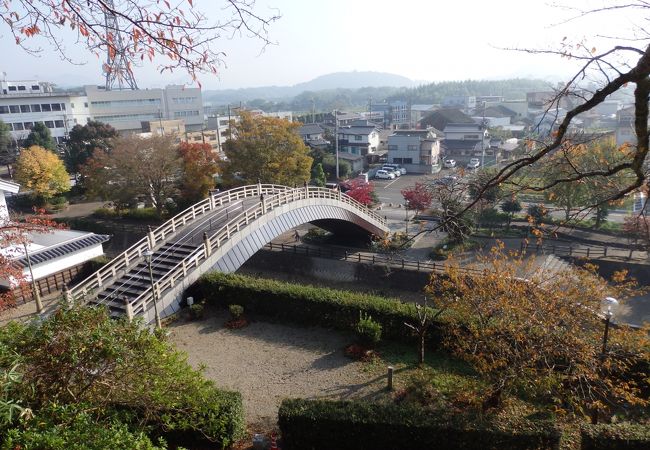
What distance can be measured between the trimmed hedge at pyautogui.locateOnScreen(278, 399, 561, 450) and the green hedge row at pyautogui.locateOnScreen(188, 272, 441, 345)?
4.92m

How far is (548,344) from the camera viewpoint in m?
8.84

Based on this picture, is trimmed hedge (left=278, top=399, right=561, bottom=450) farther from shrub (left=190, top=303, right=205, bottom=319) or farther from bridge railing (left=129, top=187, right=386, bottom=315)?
shrub (left=190, top=303, right=205, bottom=319)

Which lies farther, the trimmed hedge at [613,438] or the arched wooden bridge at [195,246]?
the arched wooden bridge at [195,246]

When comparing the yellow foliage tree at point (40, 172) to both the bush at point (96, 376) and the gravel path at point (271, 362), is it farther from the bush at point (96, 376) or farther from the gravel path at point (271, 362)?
the bush at point (96, 376)

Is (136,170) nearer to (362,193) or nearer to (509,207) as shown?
(362,193)

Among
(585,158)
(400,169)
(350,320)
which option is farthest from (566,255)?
(400,169)

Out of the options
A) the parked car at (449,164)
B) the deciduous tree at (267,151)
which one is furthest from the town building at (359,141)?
the deciduous tree at (267,151)

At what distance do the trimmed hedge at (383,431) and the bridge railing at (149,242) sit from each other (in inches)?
284

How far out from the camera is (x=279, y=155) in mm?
28938

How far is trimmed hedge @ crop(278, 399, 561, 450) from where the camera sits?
7.91m

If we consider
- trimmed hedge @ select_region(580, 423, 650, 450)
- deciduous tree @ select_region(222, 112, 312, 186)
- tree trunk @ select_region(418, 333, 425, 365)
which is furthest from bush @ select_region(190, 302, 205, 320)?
deciduous tree @ select_region(222, 112, 312, 186)

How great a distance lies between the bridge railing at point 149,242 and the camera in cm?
1494

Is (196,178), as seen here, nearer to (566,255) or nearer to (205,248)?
(205,248)

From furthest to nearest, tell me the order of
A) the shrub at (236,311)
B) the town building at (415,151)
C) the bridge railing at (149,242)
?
the town building at (415,151)
the shrub at (236,311)
the bridge railing at (149,242)
